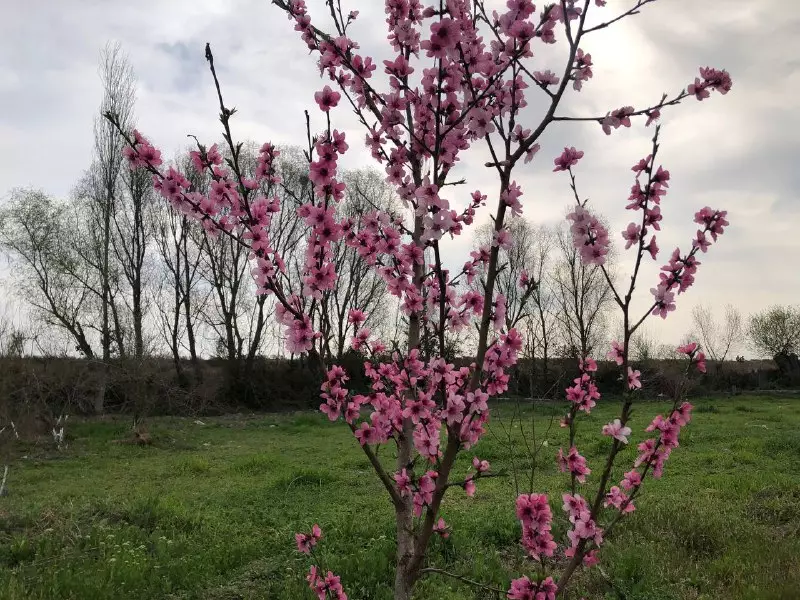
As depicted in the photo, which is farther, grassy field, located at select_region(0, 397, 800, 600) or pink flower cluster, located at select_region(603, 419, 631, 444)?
grassy field, located at select_region(0, 397, 800, 600)

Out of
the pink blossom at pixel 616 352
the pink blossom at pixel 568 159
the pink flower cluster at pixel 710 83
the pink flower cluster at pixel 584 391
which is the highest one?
the pink flower cluster at pixel 710 83

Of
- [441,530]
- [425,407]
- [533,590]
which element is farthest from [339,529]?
[425,407]

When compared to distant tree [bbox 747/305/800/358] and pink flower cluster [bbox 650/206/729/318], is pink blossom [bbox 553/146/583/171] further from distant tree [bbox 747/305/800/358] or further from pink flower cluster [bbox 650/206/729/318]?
distant tree [bbox 747/305/800/358]

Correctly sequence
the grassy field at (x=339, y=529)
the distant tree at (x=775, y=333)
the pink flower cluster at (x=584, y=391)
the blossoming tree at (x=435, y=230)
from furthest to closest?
the distant tree at (x=775, y=333) → the grassy field at (x=339, y=529) → the pink flower cluster at (x=584, y=391) → the blossoming tree at (x=435, y=230)

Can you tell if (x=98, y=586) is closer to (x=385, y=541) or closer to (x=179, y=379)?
(x=385, y=541)

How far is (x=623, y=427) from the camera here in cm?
228

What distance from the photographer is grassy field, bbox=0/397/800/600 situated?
474cm

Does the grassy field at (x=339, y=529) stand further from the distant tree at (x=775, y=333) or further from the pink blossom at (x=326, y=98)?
the distant tree at (x=775, y=333)

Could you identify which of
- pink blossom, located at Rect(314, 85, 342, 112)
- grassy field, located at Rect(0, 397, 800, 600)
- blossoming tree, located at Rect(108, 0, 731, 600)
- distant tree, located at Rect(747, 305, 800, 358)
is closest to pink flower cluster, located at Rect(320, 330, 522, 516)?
blossoming tree, located at Rect(108, 0, 731, 600)

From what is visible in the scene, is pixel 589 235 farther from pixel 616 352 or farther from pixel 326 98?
pixel 326 98

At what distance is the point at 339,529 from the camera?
6145mm

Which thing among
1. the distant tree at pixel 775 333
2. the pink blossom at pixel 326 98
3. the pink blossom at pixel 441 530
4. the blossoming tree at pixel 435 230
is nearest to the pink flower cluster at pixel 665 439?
the blossoming tree at pixel 435 230

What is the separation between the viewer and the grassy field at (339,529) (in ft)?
15.5

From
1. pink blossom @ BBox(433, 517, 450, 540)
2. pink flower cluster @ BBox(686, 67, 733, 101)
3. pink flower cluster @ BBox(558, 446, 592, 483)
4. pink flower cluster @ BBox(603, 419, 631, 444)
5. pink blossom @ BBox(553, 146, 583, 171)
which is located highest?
pink flower cluster @ BBox(686, 67, 733, 101)
